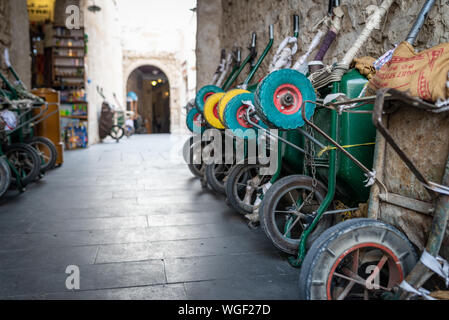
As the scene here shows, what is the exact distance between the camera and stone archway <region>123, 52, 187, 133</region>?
19.7 m

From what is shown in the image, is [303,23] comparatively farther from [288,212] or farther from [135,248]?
[135,248]

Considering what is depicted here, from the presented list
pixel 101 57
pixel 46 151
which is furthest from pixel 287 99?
pixel 101 57

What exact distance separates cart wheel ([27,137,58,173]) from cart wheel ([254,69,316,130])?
4376 millimetres

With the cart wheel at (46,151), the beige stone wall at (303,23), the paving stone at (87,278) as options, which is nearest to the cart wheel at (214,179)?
the beige stone wall at (303,23)

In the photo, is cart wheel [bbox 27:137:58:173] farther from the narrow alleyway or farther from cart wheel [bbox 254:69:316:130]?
cart wheel [bbox 254:69:316:130]

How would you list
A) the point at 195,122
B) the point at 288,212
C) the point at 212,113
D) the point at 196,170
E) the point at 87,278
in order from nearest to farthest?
the point at 87,278 → the point at 288,212 → the point at 212,113 → the point at 195,122 → the point at 196,170

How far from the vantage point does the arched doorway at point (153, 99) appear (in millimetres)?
26406

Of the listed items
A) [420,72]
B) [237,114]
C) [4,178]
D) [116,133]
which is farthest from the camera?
[116,133]

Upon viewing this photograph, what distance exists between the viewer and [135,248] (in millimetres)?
2348

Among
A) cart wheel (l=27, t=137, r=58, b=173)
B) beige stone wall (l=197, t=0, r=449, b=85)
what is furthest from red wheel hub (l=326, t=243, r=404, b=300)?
cart wheel (l=27, t=137, r=58, b=173)

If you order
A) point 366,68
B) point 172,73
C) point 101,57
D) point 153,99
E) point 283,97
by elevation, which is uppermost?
point 172,73

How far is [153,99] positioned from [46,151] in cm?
2441

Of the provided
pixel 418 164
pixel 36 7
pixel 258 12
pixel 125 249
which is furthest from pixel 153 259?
pixel 36 7
